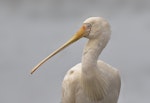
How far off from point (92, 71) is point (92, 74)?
0.10 feet

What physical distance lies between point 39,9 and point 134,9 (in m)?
1.77

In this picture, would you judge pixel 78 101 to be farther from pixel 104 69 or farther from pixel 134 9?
pixel 134 9

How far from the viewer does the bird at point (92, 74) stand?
582 centimetres

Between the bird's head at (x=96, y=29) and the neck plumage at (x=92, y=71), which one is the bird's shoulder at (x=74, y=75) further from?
the bird's head at (x=96, y=29)

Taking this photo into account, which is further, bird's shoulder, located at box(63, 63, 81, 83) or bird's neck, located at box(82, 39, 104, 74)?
bird's shoulder, located at box(63, 63, 81, 83)

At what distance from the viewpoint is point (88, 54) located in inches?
230

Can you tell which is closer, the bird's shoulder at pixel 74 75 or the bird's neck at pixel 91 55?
the bird's neck at pixel 91 55

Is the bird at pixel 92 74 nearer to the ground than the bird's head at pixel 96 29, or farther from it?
nearer to the ground

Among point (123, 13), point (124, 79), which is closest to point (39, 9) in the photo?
point (123, 13)

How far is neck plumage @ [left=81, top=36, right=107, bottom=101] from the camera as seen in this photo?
5832 millimetres

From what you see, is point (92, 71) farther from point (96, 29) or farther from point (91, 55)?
point (96, 29)

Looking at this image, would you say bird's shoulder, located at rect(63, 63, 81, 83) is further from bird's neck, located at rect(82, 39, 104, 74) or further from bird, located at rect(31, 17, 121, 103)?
bird's neck, located at rect(82, 39, 104, 74)

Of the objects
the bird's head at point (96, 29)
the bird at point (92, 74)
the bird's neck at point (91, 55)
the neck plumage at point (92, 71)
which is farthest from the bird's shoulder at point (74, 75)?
the bird's head at point (96, 29)

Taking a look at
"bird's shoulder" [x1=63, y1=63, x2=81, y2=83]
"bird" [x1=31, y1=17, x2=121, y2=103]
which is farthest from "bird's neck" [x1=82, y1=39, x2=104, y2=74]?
"bird's shoulder" [x1=63, y1=63, x2=81, y2=83]
